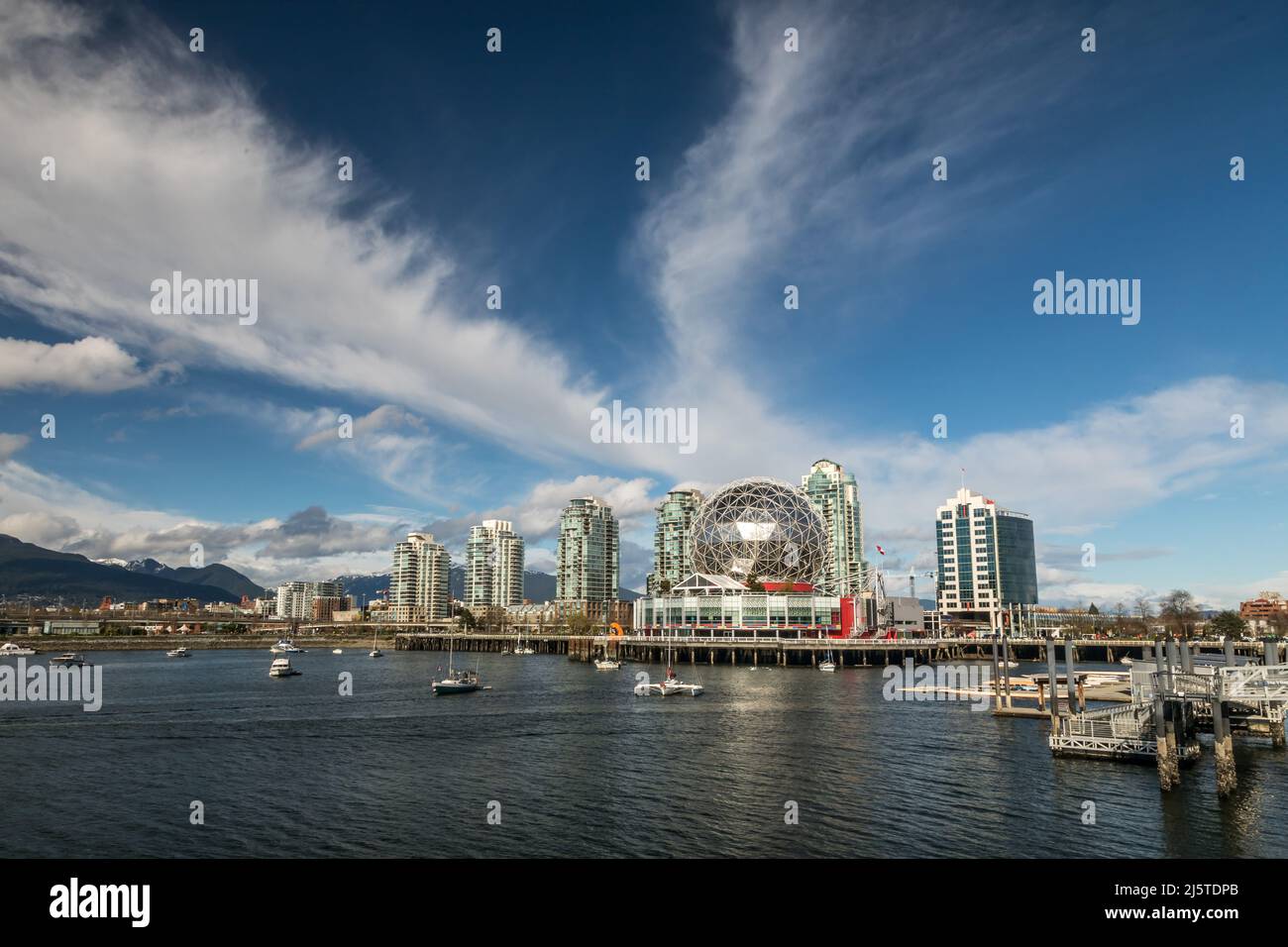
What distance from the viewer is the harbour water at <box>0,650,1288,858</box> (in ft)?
99.4

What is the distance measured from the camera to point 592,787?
39.6 m

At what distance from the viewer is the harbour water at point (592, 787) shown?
30.3 m

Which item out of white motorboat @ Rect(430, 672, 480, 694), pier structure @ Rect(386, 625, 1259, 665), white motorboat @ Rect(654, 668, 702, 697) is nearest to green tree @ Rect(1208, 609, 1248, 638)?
pier structure @ Rect(386, 625, 1259, 665)

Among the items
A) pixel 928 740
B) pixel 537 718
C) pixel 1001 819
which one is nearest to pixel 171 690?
pixel 537 718

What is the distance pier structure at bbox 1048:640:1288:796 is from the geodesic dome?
107m

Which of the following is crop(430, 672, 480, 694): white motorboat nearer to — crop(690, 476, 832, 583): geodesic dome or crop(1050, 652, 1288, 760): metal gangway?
crop(1050, 652, 1288, 760): metal gangway

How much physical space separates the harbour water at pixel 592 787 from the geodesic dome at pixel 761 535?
293 ft

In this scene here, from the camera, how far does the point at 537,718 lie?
214 ft

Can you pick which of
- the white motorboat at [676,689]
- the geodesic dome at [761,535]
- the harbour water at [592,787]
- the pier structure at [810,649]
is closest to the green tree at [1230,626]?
the pier structure at [810,649]
